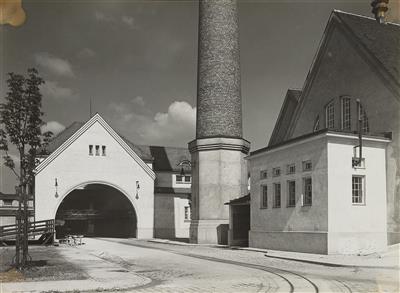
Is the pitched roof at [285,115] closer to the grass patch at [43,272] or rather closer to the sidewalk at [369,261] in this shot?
the sidewalk at [369,261]

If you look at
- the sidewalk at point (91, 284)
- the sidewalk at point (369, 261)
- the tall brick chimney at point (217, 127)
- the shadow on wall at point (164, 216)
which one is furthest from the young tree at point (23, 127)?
the shadow on wall at point (164, 216)

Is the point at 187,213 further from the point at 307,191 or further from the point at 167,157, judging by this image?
the point at 307,191

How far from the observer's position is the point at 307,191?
25.0m

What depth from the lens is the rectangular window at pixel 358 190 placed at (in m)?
23.5

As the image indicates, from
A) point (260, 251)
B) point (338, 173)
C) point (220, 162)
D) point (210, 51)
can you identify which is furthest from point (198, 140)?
point (338, 173)

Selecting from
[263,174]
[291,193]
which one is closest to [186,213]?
[263,174]

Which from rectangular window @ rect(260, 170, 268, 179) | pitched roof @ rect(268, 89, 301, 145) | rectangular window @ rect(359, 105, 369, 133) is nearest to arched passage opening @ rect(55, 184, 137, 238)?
pitched roof @ rect(268, 89, 301, 145)

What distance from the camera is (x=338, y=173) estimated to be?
23.2 m

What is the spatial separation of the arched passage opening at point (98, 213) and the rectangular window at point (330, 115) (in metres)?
22.8

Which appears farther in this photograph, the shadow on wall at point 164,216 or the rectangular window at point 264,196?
the shadow on wall at point 164,216

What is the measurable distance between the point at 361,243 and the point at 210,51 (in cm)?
1858

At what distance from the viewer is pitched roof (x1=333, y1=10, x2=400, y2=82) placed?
24.8m

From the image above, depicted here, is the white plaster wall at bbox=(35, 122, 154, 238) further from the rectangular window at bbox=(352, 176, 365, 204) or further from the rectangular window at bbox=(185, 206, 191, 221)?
the rectangular window at bbox=(352, 176, 365, 204)

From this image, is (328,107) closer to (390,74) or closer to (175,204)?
(390,74)
